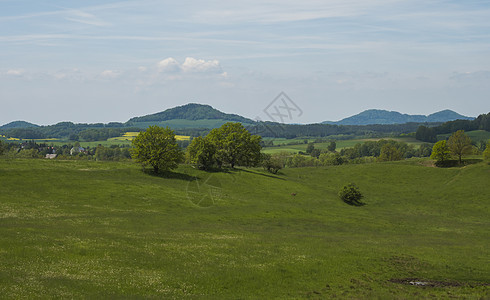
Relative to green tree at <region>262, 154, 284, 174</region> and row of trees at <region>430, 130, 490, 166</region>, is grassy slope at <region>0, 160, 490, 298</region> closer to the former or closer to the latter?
green tree at <region>262, 154, 284, 174</region>

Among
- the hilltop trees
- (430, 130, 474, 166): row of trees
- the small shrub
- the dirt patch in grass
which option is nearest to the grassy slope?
the dirt patch in grass

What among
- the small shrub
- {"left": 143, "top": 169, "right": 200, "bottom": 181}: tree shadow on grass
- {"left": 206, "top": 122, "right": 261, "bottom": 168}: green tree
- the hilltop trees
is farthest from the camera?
{"left": 206, "top": 122, "right": 261, "bottom": 168}: green tree

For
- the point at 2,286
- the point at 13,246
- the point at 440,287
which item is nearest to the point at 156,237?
the point at 13,246

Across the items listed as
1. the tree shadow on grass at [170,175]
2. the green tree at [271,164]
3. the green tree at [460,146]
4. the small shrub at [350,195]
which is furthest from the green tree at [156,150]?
the green tree at [460,146]

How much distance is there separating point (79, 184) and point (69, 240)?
38.3 metres

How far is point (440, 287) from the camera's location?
31.7 m

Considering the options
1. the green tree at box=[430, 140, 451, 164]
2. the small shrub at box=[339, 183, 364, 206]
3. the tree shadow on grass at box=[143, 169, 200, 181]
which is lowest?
the small shrub at box=[339, 183, 364, 206]

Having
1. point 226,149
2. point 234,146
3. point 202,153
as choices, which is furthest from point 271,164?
point 202,153

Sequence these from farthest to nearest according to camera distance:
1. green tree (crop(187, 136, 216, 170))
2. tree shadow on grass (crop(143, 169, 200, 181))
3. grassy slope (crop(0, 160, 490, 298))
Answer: green tree (crop(187, 136, 216, 170)) → tree shadow on grass (crop(143, 169, 200, 181)) → grassy slope (crop(0, 160, 490, 298))

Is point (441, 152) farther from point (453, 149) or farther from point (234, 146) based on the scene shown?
point (234, 146)

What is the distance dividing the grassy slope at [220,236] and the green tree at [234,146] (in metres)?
12.2

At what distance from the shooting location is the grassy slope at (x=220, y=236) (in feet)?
92.8

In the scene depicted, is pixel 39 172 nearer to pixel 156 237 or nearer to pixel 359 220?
pixel 156 237

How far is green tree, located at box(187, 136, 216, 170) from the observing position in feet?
332
